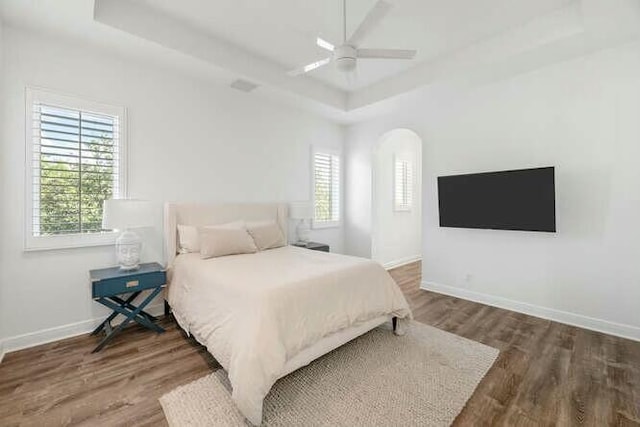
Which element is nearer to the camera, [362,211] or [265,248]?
[265,248]

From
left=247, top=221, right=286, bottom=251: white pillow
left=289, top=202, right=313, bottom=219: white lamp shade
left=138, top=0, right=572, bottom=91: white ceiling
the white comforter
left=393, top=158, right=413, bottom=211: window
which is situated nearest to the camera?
the white comforter

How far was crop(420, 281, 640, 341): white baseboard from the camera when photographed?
2.79m

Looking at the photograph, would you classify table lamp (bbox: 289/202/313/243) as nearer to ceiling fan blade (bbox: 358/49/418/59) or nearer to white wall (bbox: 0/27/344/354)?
white wall (bbox: 0/27/344/354)

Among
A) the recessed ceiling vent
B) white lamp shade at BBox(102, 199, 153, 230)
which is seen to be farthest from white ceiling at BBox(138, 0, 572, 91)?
white lamp shade at BBox(102, 199, 153, 230)

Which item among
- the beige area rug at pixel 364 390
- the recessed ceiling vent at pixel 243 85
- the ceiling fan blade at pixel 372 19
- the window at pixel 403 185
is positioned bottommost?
the beige area rug at pixel 364 390

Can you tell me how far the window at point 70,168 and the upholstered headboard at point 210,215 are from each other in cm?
54

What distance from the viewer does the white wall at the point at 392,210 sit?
5250 millimetres

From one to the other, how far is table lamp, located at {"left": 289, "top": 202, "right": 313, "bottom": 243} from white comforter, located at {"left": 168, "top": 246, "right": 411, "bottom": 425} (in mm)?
1386

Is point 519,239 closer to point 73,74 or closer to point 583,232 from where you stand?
point 583,232

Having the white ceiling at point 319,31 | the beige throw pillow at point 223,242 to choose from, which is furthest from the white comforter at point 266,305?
the white ceiling at point 319,31

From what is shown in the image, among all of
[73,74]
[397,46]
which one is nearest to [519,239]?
[397,46]

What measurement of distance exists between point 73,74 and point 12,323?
93.0 inches

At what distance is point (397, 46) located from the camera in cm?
326

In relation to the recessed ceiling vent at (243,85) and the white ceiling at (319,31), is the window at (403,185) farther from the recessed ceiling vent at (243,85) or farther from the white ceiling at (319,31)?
the recessed ceiling vent at (243,85)
